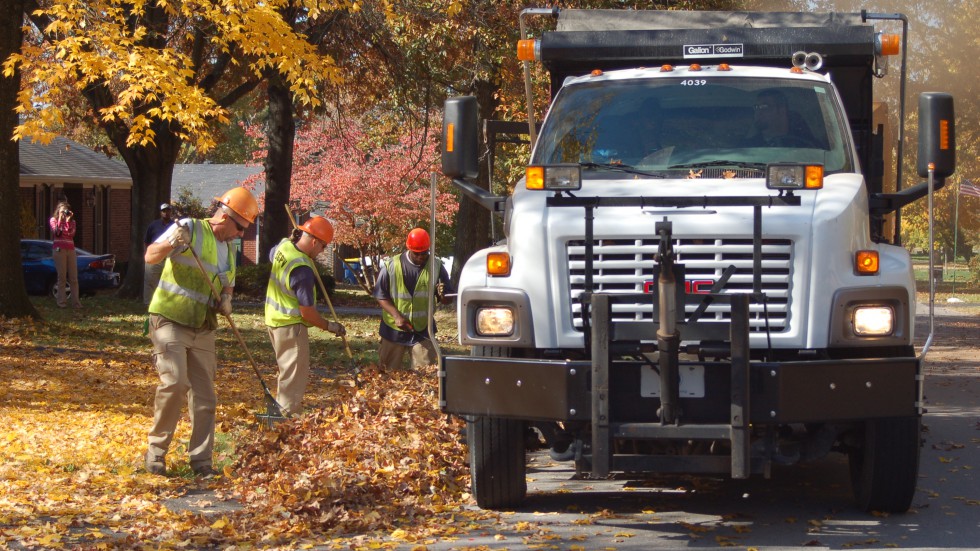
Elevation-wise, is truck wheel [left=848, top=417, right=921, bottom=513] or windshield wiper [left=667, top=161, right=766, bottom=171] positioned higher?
windshield wiper [left=667, top=161, right=766, bottom=171]

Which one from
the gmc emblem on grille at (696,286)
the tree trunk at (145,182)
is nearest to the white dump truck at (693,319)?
the gmc emblem on grille at (696,286)

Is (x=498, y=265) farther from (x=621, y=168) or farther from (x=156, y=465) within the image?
(x=156, y=465)

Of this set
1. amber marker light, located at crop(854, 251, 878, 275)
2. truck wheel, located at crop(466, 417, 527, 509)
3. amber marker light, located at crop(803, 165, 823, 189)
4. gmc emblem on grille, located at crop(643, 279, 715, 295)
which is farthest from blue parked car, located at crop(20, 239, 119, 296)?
amber marker light, located at crop(854, 251, 878, 275)

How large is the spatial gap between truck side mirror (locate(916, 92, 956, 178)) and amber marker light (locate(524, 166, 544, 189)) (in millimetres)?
2100

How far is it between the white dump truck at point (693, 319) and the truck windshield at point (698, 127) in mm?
30

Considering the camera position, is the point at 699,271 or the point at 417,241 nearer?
the point at 699,271

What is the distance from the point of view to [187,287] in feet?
27.7

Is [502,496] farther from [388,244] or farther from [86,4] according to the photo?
[388,244]

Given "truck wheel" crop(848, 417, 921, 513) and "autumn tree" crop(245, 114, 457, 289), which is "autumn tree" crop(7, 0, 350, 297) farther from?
"autumn tree" crop(245, 114, 457, 289)

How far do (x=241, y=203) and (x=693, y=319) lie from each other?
3668mm

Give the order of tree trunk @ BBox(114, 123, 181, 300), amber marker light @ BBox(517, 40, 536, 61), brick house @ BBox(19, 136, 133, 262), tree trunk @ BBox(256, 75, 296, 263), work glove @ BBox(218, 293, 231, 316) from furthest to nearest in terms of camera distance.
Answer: brick house @ BBox(19, 136, 133, 262)
tree trunk @ BBox(256, 75, 296, 263)
tree trunk @ BBox(114, 123, 181, 300)
amber marker light @ BBox(517, 40, 536, 61)
work glove @ BBox(218, 293, 231, 316)

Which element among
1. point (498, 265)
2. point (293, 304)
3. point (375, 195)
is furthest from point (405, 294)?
point (375, 195)

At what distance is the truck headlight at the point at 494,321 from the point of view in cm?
668

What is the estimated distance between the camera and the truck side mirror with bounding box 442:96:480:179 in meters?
7.32
